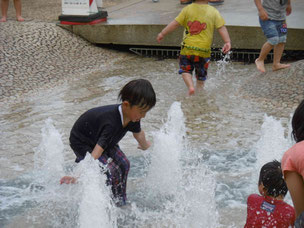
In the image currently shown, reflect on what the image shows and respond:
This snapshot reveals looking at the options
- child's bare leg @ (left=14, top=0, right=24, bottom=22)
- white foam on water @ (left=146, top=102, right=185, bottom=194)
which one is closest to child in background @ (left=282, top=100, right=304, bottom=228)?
white foam on water @ (left=146, top=102, right=185, bottom=194)

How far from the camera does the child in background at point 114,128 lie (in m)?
3.10

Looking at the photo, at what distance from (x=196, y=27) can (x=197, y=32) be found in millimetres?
56

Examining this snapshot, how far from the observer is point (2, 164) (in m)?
4.36

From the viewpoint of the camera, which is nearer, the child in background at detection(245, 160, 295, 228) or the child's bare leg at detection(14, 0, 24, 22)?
the child in background at detection(245, 160, 295, 228)

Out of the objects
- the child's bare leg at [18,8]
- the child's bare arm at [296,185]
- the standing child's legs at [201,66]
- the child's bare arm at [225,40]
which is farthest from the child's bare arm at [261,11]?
the child's bare arm at [296,185]

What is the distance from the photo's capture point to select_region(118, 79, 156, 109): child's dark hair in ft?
10.1

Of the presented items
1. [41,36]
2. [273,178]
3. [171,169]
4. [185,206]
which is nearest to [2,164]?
[171,169]

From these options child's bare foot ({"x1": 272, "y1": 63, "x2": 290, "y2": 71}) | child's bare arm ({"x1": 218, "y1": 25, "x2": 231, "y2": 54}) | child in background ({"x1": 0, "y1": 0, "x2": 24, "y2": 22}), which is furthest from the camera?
child in background ({"x1": 0, "y1": 0, "x2": 24, "y2": 22})

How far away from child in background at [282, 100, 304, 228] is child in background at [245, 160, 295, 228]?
44 cm

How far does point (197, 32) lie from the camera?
19.0 feet

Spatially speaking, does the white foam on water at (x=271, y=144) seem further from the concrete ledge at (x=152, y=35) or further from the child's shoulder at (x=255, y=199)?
the concrete ledge at (x=152, y=35)

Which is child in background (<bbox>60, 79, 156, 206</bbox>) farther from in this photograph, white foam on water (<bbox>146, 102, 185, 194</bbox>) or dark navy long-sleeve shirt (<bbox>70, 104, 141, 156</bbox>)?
white foam on water (<bbox>146, 102, 185, 194</bbox>)

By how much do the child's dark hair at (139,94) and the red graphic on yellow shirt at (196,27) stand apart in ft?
9.28

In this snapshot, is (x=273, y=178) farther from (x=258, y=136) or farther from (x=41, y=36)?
(x=41, y=36)
